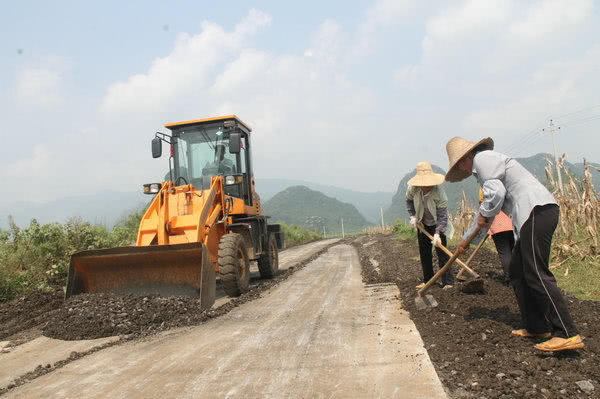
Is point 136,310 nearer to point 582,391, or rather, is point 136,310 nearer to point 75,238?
point 582,391

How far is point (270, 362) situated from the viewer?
385 cm

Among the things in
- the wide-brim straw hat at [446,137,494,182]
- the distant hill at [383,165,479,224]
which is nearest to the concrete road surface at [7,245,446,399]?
the wide-brim straw hat at [446,137,494,182]

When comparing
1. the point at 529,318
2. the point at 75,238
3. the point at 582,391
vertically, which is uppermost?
the point at 75,238

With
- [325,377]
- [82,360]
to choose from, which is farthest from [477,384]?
[82,360]

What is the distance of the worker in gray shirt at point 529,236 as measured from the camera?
3479 millimetres

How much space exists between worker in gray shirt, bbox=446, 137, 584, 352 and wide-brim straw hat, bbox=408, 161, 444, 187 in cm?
193

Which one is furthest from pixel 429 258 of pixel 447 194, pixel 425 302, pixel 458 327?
pixel 447 194

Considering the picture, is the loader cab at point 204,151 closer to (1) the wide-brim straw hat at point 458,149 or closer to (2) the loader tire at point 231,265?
(2) the loader tire at point 231,265

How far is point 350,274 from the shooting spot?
937 cm

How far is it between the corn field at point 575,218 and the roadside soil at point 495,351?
278cm

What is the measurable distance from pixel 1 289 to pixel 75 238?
2.61m

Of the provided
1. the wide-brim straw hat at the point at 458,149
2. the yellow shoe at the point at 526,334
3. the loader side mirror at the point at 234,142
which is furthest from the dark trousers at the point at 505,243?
the loader side mirror at the point at 234,142

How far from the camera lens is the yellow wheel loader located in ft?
20.8

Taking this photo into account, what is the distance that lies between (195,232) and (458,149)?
409cm
